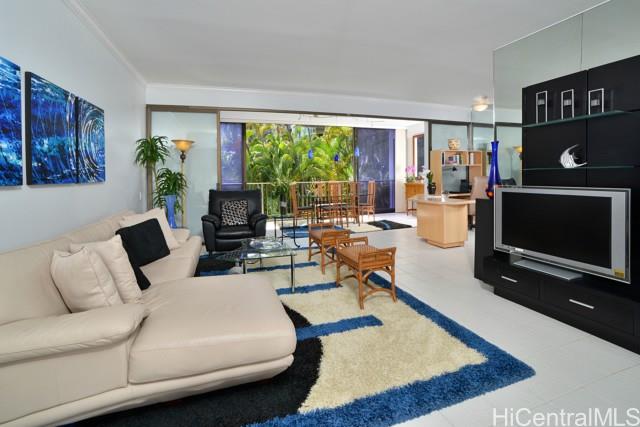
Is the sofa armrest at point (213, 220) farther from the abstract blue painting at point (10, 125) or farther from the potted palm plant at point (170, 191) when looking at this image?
the abstract blue painting at point (10, 125)

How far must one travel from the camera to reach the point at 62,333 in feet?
4.16

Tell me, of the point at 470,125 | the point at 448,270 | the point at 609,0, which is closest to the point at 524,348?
the point at 448,270

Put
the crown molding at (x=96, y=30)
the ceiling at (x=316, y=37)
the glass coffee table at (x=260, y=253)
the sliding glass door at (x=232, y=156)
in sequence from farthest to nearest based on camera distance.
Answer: the sliding glass door at (x=232, y=156)
the glass coffee table at (x=260, y=253)
the ceiling at (x=316, y=37)
the crown molding at (x=96, y=30)

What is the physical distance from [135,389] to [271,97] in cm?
518

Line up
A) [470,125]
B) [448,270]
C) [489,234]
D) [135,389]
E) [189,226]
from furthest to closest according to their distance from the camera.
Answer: [470,125], [189,226], [448,270], [489,234], [135,389]

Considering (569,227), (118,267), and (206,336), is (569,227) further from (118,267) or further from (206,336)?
(118,267)

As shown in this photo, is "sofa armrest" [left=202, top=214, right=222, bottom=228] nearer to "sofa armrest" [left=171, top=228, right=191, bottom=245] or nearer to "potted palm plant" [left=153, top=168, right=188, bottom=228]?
"sofa armrest" [left=171, top=228, right=191, bottom=245]

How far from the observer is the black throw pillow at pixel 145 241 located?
2562mm

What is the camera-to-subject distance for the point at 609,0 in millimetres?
2709

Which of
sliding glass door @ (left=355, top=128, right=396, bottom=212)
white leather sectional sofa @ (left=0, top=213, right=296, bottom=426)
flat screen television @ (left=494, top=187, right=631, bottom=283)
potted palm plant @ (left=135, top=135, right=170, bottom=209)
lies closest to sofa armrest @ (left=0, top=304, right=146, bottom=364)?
white leather sectional sofa @ (left=0, top=213, right=296, bottom=426)

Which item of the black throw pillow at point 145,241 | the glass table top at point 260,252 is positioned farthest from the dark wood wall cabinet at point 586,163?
the black throw pillow at point 145,241

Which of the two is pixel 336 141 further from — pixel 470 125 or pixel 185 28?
pixel 185 28

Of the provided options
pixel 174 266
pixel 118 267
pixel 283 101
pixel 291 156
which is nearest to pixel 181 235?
Result: pixel 174 266

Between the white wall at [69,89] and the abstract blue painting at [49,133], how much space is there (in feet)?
0.29
